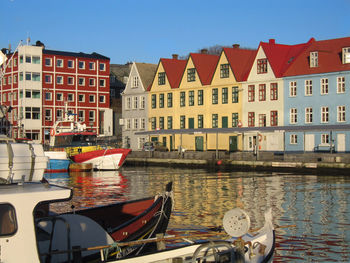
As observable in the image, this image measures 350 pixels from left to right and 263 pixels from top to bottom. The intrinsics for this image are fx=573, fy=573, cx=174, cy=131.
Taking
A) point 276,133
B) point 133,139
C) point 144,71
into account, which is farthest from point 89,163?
point 144,71

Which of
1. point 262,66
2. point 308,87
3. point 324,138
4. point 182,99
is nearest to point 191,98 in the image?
point 182,99

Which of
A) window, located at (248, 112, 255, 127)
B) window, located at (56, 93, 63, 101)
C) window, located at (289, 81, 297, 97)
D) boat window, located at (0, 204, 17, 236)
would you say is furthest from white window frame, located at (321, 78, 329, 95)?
boat window, located at (0, 204, 17, 236)

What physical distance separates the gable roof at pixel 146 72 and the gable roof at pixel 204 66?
1016cm

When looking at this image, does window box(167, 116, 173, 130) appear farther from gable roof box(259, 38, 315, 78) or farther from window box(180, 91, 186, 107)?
gable roof box(259, 38, 315, 78)

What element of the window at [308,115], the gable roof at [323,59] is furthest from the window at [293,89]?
the window at [308,115]

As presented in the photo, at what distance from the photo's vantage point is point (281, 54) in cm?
6744

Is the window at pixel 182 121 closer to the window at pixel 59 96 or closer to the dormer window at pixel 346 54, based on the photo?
the window at pixel 59 96

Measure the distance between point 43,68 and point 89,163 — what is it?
116 feet

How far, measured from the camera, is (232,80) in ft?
227

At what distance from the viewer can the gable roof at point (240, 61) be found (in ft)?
225

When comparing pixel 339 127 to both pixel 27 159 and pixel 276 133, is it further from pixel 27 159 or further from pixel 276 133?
pixel 27 159

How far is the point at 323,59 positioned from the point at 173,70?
76.5ft

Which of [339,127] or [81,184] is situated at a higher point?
[339,127]

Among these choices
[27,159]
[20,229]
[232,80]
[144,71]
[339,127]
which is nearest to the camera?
[20,229]
